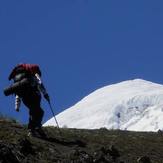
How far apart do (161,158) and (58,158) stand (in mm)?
4089

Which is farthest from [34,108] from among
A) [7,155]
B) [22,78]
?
[7,155]

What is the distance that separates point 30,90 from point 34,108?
1.53 feet

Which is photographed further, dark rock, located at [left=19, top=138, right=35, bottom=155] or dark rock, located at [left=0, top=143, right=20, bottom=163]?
dark rock, located at [left=19, top=138, right=35, bottom=155]

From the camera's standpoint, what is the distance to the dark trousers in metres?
22.5

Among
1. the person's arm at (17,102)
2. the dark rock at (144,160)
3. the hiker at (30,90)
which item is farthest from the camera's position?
the hiker at (30,90)

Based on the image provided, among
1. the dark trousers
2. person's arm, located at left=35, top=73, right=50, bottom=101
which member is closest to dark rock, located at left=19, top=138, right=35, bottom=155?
the dark trousers

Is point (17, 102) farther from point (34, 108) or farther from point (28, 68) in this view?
point (28, 68)

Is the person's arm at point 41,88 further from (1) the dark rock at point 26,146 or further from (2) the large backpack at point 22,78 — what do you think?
(1) the dark rock at point 26,146

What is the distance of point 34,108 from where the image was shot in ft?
74.4

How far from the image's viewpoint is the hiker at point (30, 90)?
2233 cm

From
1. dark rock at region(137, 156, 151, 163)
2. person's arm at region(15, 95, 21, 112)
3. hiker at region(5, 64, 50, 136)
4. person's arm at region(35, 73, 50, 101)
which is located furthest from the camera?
person's arm at region(35, 73, 50, 101)

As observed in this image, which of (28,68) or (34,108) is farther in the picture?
(34,108)

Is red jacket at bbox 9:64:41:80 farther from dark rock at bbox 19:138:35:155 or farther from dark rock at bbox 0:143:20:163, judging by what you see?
dark rock at bbox 0:143:20:163

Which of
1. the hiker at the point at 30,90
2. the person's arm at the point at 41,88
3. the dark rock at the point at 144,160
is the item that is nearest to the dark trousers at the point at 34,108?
the hiker at the point at 30,90
